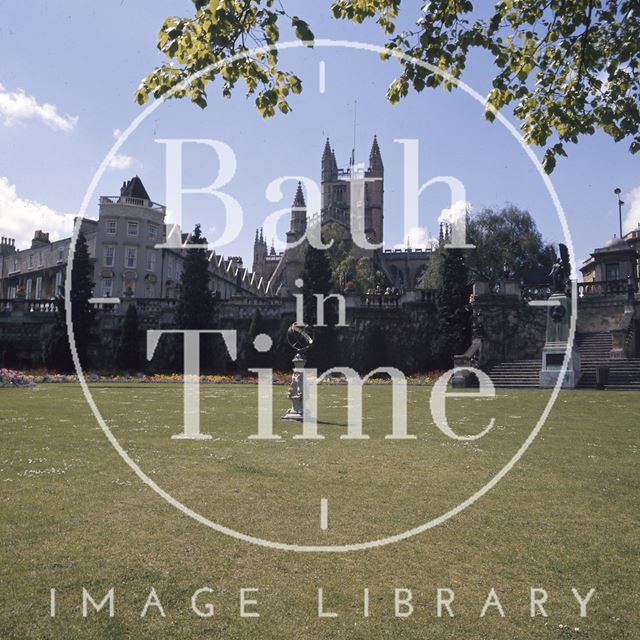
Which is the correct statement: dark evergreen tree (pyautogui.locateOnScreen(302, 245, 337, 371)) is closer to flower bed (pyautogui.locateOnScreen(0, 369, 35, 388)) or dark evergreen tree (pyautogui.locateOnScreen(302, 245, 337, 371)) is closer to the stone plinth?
the stone plinth

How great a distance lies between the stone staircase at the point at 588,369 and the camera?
95.2 ft

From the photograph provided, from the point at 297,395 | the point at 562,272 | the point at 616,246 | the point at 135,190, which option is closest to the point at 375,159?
the point at 135,190

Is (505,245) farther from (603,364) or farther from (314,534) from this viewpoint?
(314,534)

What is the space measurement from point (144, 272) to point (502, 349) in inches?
1740

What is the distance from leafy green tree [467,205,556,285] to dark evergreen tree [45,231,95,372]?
3660 centimetres

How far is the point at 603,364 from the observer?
103ft

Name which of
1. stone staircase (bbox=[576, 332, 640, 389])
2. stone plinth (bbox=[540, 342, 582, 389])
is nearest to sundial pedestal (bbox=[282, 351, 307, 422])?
stone plinth (bbox=[540, 342, 582, 389])

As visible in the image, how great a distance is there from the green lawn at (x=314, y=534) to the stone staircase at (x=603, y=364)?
1693cm

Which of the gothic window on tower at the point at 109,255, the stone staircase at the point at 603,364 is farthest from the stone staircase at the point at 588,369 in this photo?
the gothic window on tower at the point at 109,255

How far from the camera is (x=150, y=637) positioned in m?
4.79

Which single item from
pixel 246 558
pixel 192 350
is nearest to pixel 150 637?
pixel 246 558

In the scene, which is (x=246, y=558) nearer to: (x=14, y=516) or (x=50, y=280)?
(x=14, y=516)

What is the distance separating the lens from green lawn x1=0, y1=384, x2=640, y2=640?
5141mm

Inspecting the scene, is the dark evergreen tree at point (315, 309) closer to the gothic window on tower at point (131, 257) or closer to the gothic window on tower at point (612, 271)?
the gothic window on tower at point (612, 271)
